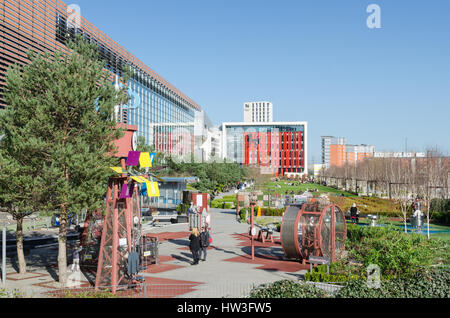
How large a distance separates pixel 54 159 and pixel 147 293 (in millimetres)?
5560

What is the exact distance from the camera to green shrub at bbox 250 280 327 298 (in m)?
11.5

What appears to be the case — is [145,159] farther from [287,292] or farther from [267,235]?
[267,235]

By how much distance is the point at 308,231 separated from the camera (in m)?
21.1

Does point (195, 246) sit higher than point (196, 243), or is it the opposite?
point (196, 243)

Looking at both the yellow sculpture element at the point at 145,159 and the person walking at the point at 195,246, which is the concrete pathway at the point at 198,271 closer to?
the person walking at the point at 195,246

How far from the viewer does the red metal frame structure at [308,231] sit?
20.4 meters

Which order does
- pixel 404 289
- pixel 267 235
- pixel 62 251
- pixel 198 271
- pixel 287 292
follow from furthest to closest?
pixel 267 235, pixel 198 271, pixel 62 251, pixel 404 289, pixel 287 292

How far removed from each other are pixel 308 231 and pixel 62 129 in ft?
39.1

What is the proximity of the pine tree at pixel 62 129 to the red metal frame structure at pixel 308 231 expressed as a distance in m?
9.00

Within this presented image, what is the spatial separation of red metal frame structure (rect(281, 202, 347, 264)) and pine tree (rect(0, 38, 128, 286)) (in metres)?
9.00

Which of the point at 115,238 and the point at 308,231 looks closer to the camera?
the point at 115,238

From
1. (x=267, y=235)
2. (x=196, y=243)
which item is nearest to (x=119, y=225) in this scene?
(x=196, y=243)

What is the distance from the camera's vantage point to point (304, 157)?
181 metres
